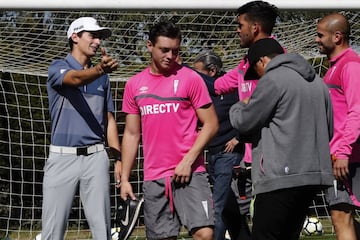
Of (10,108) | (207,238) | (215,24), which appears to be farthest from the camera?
(10,108)

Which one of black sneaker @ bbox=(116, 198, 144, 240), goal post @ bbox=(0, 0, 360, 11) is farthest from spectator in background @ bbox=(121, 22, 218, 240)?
goal post @ bbox=(0, 0, 360, 11)

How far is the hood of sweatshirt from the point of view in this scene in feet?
18.2

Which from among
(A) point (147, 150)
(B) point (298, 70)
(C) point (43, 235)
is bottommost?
(C) point (43, 235)

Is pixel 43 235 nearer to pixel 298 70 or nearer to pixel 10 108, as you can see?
pixel 298 70

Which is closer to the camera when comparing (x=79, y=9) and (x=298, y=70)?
(x=298, y=70)

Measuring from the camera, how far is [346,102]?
6.56 meters

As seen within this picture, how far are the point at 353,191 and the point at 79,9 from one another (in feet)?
10.1

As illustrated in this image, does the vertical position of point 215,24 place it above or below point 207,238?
above

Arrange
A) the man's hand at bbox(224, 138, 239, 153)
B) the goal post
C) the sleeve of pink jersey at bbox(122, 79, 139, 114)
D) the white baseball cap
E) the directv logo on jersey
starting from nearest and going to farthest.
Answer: the directv logo on jersey → the sleeve of pink jersey at bbox(122, 79, 139, 114) → the white baseball cap → the goal post → the man's hand at bbox(224, 138, 239, 153)

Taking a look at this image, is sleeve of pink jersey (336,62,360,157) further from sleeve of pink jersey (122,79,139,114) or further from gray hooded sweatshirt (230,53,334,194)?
sleeve of pink jersey (122,79,139,114)

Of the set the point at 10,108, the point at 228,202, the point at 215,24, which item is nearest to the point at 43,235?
the point at 228,202

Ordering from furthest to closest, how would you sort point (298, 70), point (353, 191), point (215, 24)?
point (215, 24), point (353, 191), point (298, 70)

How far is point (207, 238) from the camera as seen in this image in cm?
614

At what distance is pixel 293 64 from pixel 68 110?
1.92m
